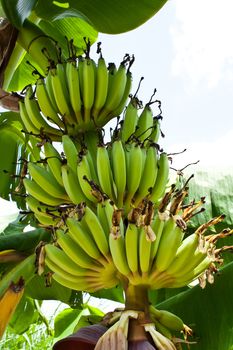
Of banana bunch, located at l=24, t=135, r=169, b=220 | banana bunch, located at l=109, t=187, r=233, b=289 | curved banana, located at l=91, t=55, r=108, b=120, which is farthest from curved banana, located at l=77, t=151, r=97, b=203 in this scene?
curved banana, located at l=91, t=55, r=108, b=120

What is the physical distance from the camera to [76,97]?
4.39 ft

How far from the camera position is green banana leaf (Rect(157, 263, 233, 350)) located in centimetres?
134

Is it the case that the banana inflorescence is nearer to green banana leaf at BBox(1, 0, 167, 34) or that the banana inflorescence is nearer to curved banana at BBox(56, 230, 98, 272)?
curved banana at BBox(56, 230, 98, 272)

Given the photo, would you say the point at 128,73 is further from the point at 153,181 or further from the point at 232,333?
the point at 232,333

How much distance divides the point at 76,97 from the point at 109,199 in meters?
0.34

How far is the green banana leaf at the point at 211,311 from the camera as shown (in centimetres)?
134

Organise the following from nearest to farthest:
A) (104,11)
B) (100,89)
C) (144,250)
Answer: (144,250), (100,89), (104,11)

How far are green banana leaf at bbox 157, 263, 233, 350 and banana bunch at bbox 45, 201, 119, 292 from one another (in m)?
0.31

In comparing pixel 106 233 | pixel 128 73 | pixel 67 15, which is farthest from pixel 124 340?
pixel 67 15

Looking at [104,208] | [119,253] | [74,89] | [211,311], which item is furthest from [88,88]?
[211,311]

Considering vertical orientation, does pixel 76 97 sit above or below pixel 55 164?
above

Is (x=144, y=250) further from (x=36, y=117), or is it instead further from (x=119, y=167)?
(x=36, y=117)

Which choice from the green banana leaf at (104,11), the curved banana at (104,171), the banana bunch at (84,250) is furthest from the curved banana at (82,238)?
the green banana leaf at (104,11)

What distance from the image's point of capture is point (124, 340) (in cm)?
95
